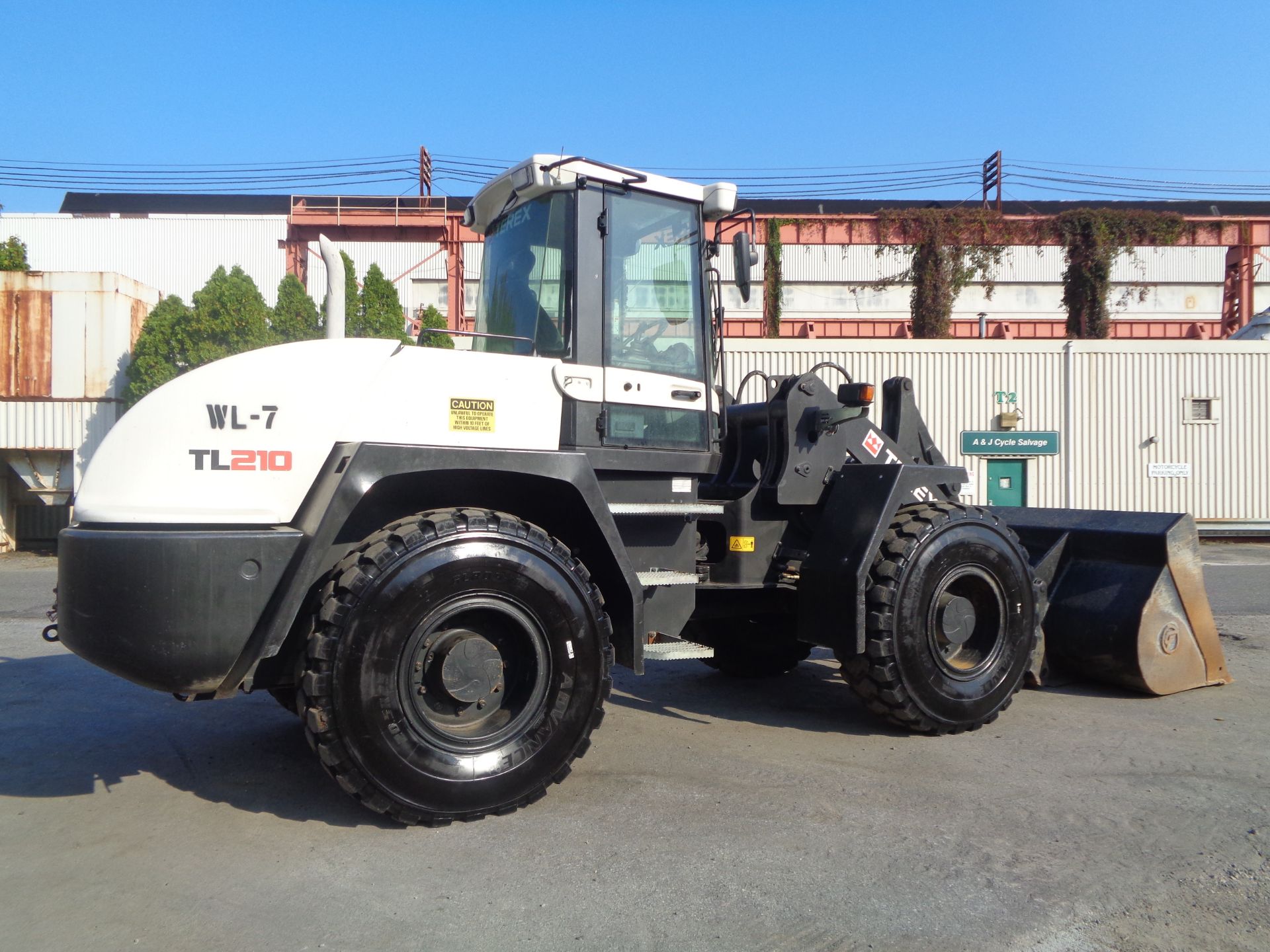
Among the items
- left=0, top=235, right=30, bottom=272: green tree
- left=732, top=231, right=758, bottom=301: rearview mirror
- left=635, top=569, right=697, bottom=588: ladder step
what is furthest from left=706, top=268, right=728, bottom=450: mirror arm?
left=0, top=235, right=30, bottom=272: green tree

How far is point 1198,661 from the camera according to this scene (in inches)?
239

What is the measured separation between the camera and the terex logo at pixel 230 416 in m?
3.64

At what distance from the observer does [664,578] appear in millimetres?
4605

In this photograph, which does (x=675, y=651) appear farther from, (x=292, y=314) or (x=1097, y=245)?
(x=1097, y=245)

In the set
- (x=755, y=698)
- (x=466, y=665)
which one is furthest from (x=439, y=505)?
(x=755, y=698)

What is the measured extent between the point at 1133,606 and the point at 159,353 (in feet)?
52.7

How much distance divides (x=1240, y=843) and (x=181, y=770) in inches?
177

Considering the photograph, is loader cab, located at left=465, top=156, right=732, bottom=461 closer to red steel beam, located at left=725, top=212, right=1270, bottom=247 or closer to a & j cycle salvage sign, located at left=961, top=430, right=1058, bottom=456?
a & j cycle salvage sign, located at left=961, top=430, right=1058, bottom=456

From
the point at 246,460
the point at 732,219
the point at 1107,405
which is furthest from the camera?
the point at 1107,405

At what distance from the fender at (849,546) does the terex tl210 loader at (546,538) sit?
0.6 inches

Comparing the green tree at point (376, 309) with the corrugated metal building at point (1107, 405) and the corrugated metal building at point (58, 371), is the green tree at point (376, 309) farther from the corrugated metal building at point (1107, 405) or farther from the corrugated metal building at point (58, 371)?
the corrugated metal building at point (1107, 405)

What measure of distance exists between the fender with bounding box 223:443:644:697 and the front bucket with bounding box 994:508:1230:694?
10.6 feet

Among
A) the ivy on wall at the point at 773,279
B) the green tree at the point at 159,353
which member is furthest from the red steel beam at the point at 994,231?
the green tree at the point at 159,353

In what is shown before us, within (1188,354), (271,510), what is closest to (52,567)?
(271,510)
